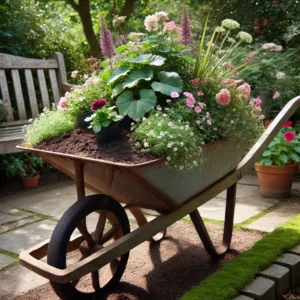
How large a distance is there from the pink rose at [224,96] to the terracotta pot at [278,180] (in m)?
1.65

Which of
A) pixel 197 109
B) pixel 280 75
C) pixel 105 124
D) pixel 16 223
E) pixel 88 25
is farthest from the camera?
pixel 88 25

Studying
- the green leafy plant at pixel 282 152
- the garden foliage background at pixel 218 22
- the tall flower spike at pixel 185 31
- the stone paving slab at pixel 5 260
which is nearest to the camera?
the tall flower spike at pixel 185 31

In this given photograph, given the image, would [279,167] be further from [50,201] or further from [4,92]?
[4,92]

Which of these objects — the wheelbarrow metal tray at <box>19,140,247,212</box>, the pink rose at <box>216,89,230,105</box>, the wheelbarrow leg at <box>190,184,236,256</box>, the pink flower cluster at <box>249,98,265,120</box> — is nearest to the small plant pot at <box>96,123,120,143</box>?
the wheelbarrow metal tray at <box>19,140,247,212</box>

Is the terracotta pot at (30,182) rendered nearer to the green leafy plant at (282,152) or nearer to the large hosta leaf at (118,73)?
the green leafy plant at (282,152)

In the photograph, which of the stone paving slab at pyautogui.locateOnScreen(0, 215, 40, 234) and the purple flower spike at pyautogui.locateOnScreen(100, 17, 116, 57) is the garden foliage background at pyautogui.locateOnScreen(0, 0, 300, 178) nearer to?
the stone paving slab at pyautogui.locateOnScreen(0, 215, 40, 234)

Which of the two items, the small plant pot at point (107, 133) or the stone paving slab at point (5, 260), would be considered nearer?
the small plant pot at point (107, 133)

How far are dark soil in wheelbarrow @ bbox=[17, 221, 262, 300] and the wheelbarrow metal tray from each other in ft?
1.41

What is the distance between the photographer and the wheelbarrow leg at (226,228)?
227 centimetres

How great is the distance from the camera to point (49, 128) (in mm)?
1993

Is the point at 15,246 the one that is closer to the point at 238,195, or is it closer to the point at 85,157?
the point at 85,157

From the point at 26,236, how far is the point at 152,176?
5.12 feet

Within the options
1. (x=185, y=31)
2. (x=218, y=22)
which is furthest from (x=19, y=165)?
(x=218, y=22)

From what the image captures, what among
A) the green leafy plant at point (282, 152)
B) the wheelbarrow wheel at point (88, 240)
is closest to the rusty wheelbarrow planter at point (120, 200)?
the wheelbarrow wheel at point (88, 240)
